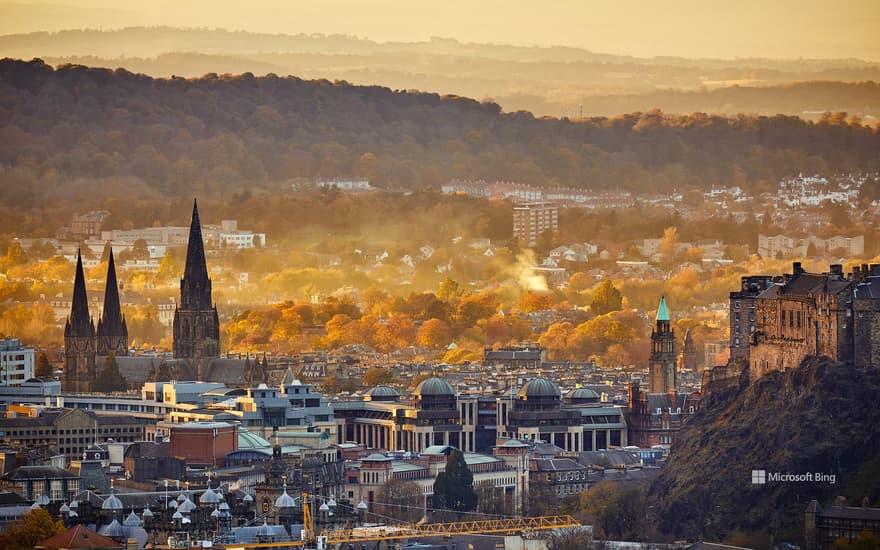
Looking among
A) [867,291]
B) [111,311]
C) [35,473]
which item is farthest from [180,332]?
[867,291]

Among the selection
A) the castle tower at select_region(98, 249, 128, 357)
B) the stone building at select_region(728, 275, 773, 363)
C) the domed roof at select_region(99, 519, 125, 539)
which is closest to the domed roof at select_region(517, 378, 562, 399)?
the stone building at select_region(728, 275, 773, 363)

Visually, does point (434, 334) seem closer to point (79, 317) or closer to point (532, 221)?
point (79, 317)

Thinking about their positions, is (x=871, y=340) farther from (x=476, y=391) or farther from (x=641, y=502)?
(x=476, y=391)

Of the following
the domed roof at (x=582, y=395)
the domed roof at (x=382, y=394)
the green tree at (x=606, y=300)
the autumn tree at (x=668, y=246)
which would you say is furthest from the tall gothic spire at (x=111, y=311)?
the autumn tree at (x=668, y=246)

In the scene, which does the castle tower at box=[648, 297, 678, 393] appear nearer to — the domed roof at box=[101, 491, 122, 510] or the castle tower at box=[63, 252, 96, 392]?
the castle tower at box=[63, 252, 96, 392]

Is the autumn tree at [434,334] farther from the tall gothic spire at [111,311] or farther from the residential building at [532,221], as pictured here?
the residential building at [532,221]
